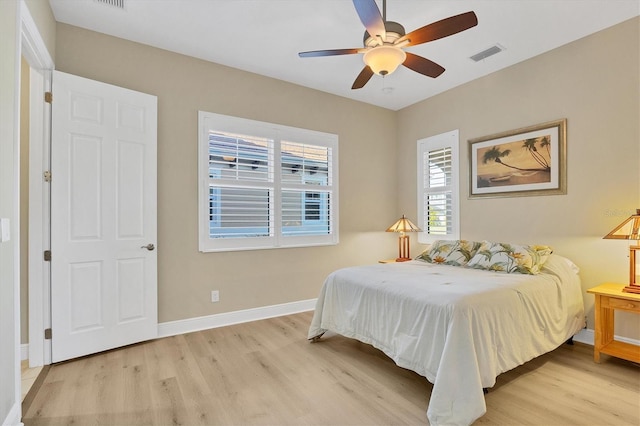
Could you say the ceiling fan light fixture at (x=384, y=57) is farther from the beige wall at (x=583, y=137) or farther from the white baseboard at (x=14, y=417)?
the white baseboard at (x=14, y=417)

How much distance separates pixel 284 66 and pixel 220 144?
1.16m

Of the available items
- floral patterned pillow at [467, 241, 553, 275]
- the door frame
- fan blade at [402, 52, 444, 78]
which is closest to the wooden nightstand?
floral patterned pillow at [467, 241, 553, 275]

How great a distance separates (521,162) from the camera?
3646mm

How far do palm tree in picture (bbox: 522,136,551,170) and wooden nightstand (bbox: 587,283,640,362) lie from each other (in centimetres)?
132

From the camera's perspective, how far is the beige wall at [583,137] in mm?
2893

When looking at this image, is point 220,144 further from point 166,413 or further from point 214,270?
point 166,413

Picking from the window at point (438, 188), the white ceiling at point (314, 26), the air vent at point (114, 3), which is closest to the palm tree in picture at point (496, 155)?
the window at point (438, 188)

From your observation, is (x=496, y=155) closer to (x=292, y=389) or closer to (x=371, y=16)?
(x=371, y=16)

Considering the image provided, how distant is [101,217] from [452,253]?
3495 mm

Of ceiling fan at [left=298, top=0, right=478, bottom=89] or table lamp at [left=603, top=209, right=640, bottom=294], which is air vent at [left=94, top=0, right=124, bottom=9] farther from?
table lamp at [left=603, top=209, right=640, bottom=294]

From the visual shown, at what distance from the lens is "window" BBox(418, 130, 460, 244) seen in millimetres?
4375

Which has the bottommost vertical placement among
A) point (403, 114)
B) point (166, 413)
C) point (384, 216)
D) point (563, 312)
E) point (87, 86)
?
point (166, 413)

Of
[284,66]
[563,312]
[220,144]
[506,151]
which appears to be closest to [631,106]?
[506,151]

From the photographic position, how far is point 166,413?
2.02 meters
